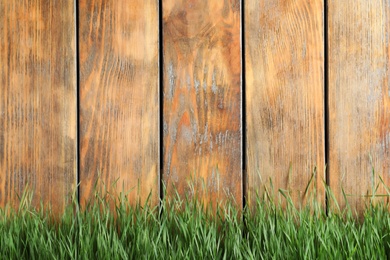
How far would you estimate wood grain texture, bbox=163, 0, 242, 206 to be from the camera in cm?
127

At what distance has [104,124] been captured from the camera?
1.27 meters

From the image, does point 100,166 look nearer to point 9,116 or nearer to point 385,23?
point 9,116

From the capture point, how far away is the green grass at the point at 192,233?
112 centimetres

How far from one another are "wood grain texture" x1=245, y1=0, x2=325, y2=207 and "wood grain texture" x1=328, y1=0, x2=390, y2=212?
0.11 ft

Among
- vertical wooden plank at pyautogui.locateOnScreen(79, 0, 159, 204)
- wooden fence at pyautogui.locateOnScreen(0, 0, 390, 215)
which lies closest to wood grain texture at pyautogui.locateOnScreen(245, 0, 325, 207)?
wooden fence at pyautogui.locateOnScreen(0, 0, 390, 215)

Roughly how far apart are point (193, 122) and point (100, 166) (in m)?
0.25

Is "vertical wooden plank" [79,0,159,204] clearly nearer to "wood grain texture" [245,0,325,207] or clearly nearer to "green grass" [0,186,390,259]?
"green grass" [0,186,390,259]

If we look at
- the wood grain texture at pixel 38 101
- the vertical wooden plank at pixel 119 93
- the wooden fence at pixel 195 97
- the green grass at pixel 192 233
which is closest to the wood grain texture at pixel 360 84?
the wooden fence at pixel 195 97

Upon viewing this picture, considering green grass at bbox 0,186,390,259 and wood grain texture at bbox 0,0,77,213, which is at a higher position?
wood grain texture at bbox 0,0,77,213

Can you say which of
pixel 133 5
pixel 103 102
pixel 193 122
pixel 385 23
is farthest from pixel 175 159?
pixel 385 23

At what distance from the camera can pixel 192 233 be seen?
3.82 ft

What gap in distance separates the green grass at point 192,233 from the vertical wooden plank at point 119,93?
8 cm

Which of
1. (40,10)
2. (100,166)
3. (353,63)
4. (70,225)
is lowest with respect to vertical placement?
(70,225)

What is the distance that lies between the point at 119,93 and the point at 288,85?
1.34 ft
